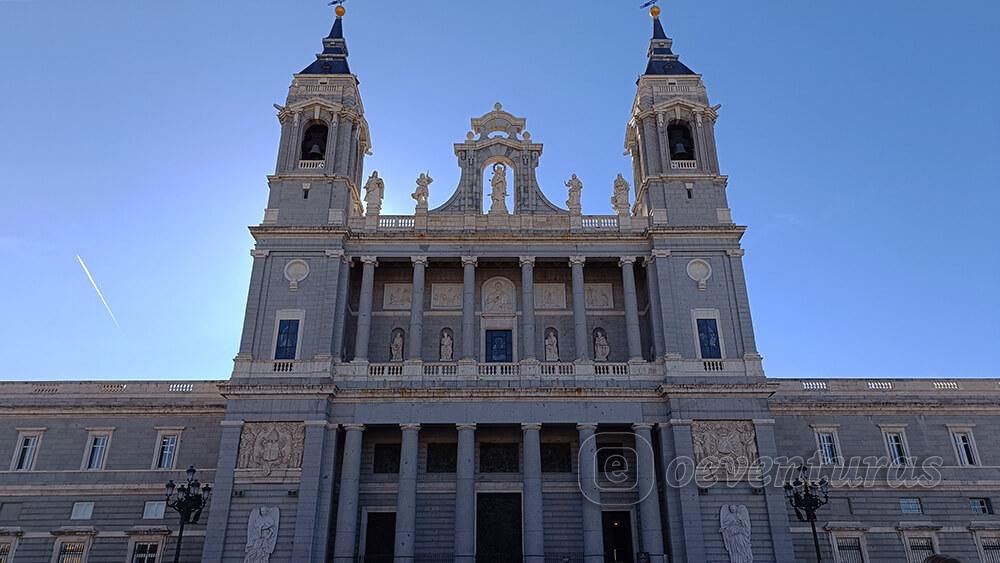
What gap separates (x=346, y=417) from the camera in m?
30.7

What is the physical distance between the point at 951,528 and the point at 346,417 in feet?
86.4

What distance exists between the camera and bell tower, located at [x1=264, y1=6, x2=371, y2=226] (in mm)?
34906

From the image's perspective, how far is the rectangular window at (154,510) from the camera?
3212 cm

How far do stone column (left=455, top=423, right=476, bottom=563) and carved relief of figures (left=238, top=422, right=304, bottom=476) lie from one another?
6382 millimetres

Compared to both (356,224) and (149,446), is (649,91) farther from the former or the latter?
(149,446)

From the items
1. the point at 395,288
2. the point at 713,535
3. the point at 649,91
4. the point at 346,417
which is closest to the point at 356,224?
the point at 395,288

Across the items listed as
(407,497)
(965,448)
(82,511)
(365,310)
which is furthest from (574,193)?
(82,511)

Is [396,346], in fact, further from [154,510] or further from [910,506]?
[910,506]

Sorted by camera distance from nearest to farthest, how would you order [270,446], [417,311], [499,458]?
[270,446] < [499,458] < [417,311]

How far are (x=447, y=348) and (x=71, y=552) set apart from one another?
713 inches

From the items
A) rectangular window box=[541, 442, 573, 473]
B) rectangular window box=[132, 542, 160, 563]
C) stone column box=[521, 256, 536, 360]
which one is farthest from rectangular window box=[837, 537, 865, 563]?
rectangular window box=[132, 542, 160, 563]

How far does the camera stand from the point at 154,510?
3228 centimetres

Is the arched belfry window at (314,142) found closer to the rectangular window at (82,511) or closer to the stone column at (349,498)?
the stone column at (349,498)

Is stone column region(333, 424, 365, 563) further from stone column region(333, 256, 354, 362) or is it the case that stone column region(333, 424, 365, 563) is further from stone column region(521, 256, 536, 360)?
stone column region(521, 256, 536, 360)
